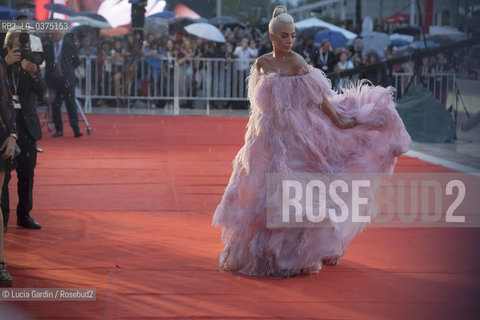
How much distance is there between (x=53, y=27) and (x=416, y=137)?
22.5ft

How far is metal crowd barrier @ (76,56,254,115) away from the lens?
19.1 m

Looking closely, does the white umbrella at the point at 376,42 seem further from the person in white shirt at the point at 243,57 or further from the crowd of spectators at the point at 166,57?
the person in white shirt at the point at 243,57

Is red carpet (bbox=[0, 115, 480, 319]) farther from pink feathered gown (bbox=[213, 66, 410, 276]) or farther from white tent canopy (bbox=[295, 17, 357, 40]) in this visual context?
white tent canopy (bbox=[295, 17, 357, 40])

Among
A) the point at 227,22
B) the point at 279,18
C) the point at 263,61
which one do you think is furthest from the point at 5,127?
the point at 227,22

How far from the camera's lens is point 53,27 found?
1416 cm

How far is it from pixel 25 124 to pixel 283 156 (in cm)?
273

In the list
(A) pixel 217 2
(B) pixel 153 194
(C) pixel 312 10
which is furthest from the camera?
(C) pixel 312 10

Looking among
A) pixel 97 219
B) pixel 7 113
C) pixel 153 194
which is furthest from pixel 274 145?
pixel 153 194

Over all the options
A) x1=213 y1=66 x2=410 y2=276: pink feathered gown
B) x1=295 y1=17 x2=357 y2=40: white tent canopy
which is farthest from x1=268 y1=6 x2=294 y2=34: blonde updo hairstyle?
x1=295 y1=17 x2=357 y2=40: white tent canopy

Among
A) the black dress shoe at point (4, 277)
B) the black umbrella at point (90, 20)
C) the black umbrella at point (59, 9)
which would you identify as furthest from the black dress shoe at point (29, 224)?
the black umbrella at point (90, 20)

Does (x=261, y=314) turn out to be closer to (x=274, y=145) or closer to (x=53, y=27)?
(x=274, y=145)

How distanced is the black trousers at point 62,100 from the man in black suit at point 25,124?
22.5 feet

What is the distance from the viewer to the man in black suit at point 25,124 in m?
6.91

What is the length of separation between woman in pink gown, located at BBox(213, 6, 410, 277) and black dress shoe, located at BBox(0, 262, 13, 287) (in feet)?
4.69
